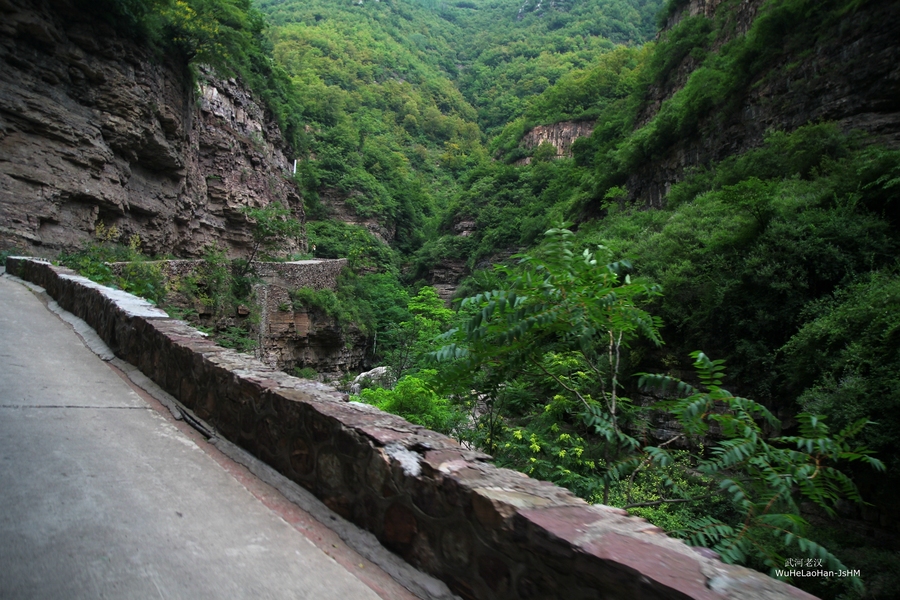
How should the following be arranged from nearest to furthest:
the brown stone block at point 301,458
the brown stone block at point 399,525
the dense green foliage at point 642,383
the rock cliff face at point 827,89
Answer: the brown stone block at point 399,525
the dense green foliage at point 642,383
the brown stone block at point 301,458
the rock cliff face at point 827,89

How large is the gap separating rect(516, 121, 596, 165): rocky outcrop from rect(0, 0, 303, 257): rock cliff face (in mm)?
34579

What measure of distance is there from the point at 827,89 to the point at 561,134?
36139 millimetres

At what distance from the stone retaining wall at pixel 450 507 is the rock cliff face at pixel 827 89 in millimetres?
15153

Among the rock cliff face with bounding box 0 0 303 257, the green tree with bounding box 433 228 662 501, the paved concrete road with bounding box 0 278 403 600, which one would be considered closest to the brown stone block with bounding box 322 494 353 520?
the paved concrete road with bounding box 0 278 403 600

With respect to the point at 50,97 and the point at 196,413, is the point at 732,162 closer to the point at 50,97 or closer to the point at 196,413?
the point at 196,413

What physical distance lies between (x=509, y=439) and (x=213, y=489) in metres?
4.33

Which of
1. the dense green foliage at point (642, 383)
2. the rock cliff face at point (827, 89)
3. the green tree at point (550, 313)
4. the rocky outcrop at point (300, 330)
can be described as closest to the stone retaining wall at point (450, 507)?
the dense green foliage at point (642, 383)

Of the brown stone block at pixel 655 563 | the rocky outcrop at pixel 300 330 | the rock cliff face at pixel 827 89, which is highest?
the rock cliff face at pixel 827 89

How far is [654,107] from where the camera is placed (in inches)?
1133

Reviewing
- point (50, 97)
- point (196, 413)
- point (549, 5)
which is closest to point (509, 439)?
point (196, 413)

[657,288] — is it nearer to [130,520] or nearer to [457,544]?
[457,544]

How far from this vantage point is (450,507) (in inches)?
78.5

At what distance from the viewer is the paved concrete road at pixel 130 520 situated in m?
1.81

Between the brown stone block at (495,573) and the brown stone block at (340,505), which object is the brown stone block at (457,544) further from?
the brown stone block at (340,505)
